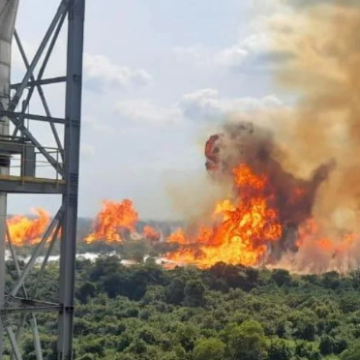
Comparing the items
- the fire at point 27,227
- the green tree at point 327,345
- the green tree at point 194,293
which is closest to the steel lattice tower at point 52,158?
the green tree at point 327,345

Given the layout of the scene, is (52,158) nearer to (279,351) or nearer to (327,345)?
(279,351)

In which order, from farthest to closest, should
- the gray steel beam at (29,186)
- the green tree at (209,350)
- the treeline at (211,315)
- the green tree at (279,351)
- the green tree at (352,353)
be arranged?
the treeline at (211,315)
the green tree at (279,351)
the green tree at (209,350)
the green tree at (352,353)
the gray steel beam at (29,186)

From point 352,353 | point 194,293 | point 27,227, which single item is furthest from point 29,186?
point 27,227

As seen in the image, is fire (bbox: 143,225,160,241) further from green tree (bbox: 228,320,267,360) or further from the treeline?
green tree (bbox: 228,320,267,360)

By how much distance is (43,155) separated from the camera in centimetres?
1455

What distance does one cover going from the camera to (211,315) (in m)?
55.2

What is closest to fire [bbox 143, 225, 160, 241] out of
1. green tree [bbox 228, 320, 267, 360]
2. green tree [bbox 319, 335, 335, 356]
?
green tree [bbox 319, 335, 335, 356]

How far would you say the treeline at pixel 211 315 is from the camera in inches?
1745

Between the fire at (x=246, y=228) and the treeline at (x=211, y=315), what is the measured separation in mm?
4217

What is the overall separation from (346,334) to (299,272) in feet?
116

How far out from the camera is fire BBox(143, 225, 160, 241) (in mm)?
115050

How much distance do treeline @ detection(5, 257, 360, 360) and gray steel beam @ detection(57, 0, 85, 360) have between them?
28657 millimetres

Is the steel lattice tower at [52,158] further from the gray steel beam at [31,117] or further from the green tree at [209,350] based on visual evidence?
the green tree at [209,350]

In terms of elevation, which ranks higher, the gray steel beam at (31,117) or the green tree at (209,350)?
the gray steel beam at (31,117)
